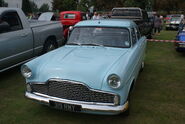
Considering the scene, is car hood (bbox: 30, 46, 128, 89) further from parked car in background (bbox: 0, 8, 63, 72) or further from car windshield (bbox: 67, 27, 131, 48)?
parked car in background (bbox: 0, 8, 63, 72)

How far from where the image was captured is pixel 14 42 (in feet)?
19.8

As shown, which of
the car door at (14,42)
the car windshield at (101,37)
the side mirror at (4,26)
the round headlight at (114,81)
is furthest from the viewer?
the car door at (14,42)

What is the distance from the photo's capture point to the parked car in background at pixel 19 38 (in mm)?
5754

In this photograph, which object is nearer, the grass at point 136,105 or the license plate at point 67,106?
the license plate at point 67,106

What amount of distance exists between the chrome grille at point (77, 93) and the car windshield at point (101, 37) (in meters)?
1.65

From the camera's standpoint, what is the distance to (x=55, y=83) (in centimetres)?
368

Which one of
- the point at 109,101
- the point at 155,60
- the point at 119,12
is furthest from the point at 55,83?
the point at 119,12

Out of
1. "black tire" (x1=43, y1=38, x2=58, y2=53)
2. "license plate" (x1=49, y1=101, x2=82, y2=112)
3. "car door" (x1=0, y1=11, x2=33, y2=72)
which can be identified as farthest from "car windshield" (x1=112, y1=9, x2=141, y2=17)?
"license plate" (x1=49, y1=101, x2=82, y2=112)

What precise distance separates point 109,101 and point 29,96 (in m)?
1.45

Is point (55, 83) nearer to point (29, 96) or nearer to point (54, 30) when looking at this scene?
point (29, 96)

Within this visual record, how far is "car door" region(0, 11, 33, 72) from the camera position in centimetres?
573

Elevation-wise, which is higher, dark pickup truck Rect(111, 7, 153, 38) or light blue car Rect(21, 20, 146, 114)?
dark pickup truck Rect(111, 7, 153, 38)

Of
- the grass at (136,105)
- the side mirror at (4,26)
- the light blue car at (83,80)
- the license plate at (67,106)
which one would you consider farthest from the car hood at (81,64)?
the side mirror at (4,26)

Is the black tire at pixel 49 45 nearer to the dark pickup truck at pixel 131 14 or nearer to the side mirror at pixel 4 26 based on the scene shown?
the side mirror at pixel 4 26
